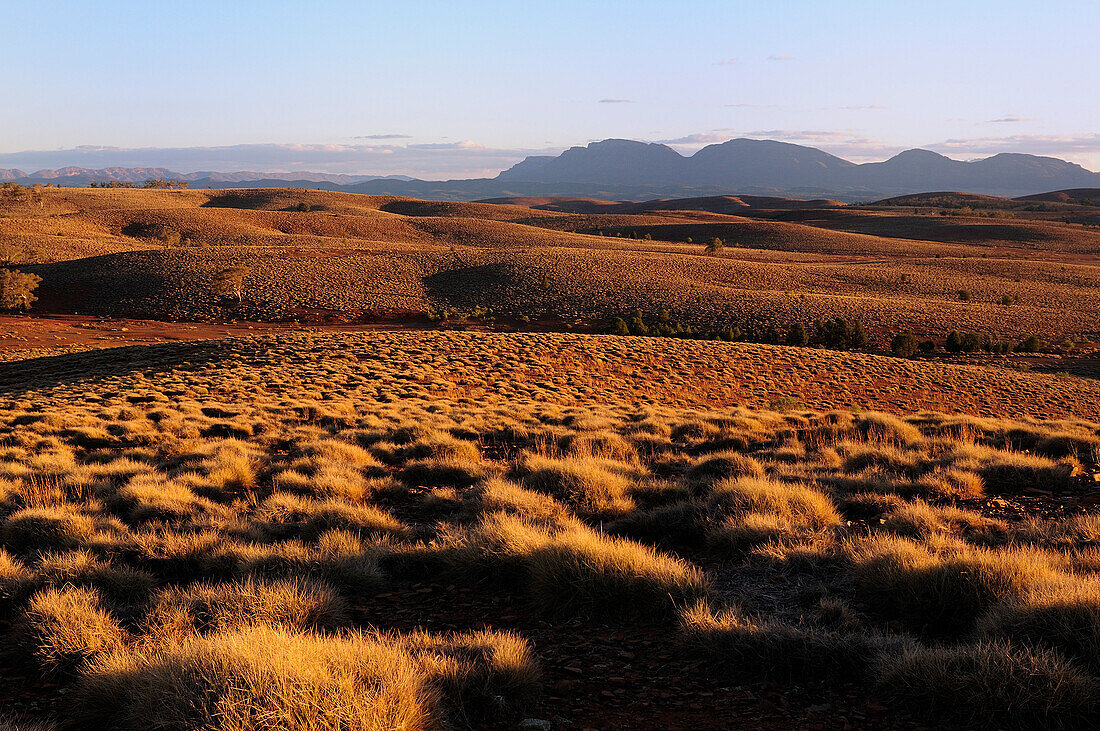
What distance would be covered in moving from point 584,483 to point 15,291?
54.5 metres

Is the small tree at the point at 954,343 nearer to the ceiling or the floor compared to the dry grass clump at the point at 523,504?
nearer to the floor

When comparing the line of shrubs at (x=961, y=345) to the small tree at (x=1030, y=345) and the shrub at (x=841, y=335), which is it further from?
the shrub at (x=841, y=335)

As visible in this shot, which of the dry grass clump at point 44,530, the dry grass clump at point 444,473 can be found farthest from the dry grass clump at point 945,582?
the dry grass clump at point 44,530

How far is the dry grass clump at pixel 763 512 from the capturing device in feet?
20.1

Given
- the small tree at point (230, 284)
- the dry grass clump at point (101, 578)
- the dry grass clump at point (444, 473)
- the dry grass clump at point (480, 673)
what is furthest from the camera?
the small tree at point (230, 284)

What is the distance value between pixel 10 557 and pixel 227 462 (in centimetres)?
371

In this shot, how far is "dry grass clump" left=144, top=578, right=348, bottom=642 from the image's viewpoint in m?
4.35

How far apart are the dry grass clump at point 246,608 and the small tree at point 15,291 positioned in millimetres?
54048

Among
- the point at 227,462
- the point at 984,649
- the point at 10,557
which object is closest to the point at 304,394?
the point at 227,462

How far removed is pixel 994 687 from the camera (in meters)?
3.36

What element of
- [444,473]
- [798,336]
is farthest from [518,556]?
[798,336]

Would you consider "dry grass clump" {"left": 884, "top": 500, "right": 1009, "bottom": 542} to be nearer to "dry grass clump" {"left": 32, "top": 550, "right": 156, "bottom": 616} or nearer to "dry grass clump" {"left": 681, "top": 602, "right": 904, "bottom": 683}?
"dry grass clump" {"left": 681, "top": 602, "right": 904, "bottom": 683}

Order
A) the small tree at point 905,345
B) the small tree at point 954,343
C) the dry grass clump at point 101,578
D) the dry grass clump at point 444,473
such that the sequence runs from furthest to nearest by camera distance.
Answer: the small tree at point 954,343, the small tree at point 905,345, the dry grass clump at point 444,473, the dry grass clump at point 101,578

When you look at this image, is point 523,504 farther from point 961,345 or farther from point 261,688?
point 961,345
